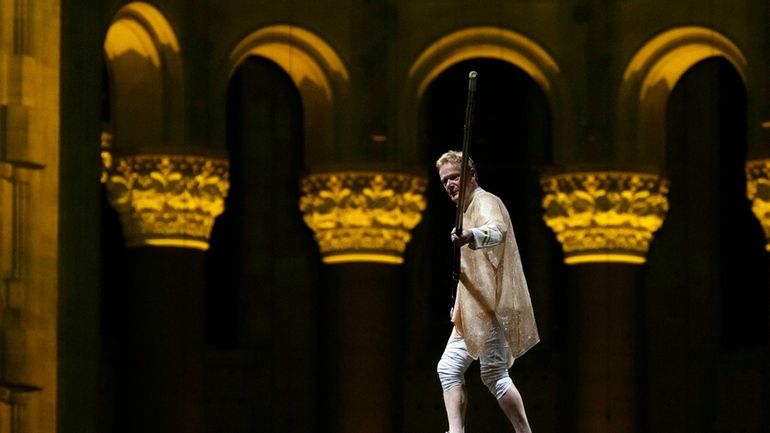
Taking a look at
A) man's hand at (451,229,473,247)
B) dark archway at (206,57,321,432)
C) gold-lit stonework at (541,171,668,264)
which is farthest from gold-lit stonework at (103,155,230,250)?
man's hand at (451,229,473,247)

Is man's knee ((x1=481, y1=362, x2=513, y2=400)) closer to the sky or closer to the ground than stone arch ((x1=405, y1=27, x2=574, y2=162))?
closer to the ground

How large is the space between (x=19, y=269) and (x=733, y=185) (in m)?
11.3

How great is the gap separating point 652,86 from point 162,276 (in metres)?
5.03

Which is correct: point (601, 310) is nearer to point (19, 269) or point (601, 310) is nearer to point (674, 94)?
point (674, 94)

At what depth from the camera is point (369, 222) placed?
1400 inches

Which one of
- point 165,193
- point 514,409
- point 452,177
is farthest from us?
point 165,193

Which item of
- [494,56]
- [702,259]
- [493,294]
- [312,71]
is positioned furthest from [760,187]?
[493,294]

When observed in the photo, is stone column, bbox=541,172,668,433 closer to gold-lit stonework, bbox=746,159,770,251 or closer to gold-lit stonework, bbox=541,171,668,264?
gold-lit stonework, bbox=541,171,668,264

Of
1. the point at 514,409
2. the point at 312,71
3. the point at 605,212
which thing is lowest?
the point at 514,409

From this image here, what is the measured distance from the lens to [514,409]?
22812 mm

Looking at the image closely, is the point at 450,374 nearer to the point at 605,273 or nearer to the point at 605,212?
the point at 605,212

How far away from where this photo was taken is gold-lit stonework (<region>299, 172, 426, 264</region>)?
116ft

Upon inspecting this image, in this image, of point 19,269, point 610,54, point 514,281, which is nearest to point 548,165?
point 610,54

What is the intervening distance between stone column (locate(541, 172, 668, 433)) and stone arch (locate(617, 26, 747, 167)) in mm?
450
